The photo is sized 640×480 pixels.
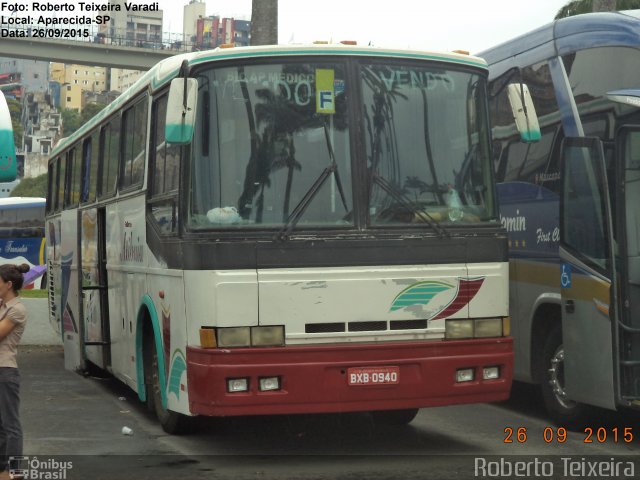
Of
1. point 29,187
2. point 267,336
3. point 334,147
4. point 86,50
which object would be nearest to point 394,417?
point 267,336

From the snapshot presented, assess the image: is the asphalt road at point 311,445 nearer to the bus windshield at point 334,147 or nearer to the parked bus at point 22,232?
the bus windshield at point 334,147

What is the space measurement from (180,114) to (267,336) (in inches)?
66.9

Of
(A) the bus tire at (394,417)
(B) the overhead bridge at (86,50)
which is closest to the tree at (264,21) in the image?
(A) the bus tire at (394,417)

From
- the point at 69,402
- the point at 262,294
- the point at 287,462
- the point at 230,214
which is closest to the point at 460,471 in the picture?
the point at 287,462

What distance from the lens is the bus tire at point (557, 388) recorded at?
418 inches

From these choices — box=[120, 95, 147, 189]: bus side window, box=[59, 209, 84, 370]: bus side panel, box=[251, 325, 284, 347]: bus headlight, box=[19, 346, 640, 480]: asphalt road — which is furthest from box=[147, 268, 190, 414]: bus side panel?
box=[59, 209, 84, 370]: bus side panel

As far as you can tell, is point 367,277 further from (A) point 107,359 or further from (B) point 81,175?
(B) point 81,175

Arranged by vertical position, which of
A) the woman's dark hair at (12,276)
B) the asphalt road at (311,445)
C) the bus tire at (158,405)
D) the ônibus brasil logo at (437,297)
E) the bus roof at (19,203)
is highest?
the bus roof at (19,203)

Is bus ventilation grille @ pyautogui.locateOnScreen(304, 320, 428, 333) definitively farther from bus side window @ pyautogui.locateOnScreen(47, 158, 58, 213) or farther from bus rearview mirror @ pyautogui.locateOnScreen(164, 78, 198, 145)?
bus side window @ pyautogui.locateOnScreen(47, 158, 58, 213)

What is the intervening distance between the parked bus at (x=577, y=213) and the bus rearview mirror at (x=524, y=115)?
0.22ft

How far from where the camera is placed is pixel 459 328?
9.10 m

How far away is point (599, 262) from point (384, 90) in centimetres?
231

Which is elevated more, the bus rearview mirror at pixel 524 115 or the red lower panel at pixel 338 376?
the bus rearview mirror at pixel 524 115

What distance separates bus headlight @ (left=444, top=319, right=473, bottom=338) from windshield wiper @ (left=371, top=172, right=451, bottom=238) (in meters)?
0.65
